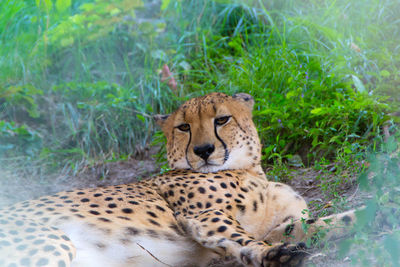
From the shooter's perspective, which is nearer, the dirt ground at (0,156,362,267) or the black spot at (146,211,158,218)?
the black spot at (146,211,158,218)

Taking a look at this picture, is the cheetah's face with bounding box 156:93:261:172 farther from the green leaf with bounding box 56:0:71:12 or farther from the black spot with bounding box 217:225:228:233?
the green leaf with bounding box 56:0:71:12

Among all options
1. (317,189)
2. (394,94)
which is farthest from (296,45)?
(317,189)

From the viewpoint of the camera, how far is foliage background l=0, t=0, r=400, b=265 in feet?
15.4

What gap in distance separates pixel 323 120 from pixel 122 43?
3.08 m

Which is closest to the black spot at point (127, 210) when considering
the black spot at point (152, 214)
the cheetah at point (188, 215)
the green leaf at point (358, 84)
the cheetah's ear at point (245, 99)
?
the cheetah at point (188, 215)

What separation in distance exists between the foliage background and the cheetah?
3.20 feet

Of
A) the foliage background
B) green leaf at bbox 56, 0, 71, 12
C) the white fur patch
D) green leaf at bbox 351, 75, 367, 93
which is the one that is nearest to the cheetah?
the white fur patch

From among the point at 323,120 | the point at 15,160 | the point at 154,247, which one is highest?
the point at 323,120

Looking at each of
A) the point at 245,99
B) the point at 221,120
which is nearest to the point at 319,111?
the point at 245,99

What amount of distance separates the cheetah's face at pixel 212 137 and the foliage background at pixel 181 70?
0.78 metres

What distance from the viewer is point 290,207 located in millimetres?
3406

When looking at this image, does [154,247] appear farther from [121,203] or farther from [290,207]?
[290,207]

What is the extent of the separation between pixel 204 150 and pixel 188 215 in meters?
0.52

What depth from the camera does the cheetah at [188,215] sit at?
103 inches
